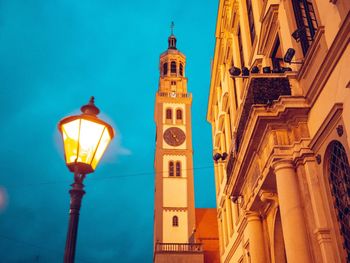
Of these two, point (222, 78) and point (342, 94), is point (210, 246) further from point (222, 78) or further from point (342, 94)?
point (342, 94)

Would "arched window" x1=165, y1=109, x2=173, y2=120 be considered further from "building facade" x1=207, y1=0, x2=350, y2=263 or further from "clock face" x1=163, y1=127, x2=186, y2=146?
"building facade" x1=207, y1=0, x2=350, y2=263

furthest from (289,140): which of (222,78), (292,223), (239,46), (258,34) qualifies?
(222,78)

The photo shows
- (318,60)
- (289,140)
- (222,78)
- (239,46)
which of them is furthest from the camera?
(222,78)

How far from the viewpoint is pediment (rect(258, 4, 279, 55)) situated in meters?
12.7

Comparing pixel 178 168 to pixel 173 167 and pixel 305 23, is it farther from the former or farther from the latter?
pixel 305 23

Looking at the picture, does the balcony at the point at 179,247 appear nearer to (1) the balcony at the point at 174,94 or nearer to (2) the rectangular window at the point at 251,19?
(1) the balcony at the point at 174,94

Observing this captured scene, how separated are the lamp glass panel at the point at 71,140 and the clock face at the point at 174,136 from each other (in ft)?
143

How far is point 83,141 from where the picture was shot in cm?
501

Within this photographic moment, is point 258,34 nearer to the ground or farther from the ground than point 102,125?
farther from the ground

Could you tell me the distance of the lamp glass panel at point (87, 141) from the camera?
501 cm

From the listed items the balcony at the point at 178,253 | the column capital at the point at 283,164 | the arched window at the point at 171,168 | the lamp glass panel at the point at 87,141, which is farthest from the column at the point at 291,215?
the arched window at the point at 171,168

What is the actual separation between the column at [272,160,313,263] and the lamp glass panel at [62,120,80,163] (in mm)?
6370

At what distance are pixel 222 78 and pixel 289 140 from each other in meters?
14.6

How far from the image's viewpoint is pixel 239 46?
19812 mm
